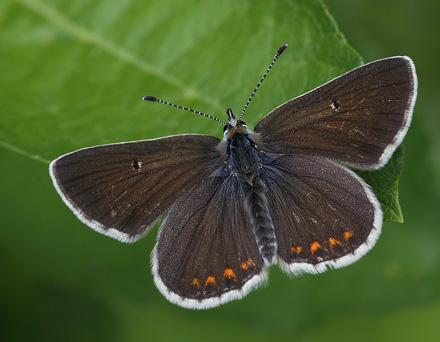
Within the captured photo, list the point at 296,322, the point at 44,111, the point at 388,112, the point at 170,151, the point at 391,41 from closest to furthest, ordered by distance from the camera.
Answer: the point at 44,111, the point at 388,112, the point at 170,151, the point at 296,322, the point at 391,41

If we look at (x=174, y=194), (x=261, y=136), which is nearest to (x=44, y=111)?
(x=174, y=194)

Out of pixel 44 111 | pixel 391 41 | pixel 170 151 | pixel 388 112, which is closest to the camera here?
pixel 44 111

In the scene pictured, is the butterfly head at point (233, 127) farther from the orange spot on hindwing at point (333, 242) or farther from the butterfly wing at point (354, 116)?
the orange spot on hindwing at point (333, 242)

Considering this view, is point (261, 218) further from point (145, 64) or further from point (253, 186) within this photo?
point (145, 64)

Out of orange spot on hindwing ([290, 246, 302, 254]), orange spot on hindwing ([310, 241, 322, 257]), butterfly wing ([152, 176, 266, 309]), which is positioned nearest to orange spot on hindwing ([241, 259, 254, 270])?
butterfly wing ([152, 176, 266, 309])

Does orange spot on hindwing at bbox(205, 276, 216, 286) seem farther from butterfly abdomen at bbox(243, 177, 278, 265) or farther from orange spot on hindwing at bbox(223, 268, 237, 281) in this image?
butterfly abdomen at bbox(243, 177, 278, 265)

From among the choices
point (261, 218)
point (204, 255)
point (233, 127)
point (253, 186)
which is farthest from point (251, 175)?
point (204, 255)

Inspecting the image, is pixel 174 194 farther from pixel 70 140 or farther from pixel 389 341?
pixel 389 341
